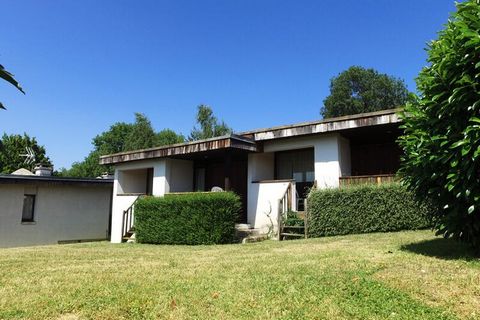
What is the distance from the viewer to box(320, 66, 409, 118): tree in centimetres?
4800

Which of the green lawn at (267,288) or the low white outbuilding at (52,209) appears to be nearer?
the green lawn at (267,288)

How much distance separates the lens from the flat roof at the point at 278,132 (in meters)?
12.0

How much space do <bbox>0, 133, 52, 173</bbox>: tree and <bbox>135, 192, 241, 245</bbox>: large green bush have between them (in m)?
35.9

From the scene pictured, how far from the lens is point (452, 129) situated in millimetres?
5488

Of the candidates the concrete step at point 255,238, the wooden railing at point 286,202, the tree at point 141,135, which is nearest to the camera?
the concrete step at point 255,238

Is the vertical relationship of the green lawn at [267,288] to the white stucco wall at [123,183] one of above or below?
below

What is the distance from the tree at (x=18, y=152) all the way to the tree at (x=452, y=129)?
45.6 metres

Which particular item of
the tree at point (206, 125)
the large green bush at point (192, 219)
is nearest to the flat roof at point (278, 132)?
the large green bush at point (192, 219)

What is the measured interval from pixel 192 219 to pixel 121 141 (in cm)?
6025

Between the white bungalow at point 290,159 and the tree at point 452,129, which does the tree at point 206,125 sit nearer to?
the white bungalow at point 290,159

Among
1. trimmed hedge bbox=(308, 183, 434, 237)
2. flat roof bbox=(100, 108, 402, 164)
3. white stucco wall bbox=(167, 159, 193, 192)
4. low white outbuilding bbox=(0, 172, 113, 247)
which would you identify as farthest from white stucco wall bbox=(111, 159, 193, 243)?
trimmed hedge bbox=(308, 183, 434, 237)

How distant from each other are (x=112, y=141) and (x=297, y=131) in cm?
6030

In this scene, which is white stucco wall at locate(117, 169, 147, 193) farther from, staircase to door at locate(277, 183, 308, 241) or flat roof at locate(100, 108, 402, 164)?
staircase to door at locate(277, 183, 308, 241)

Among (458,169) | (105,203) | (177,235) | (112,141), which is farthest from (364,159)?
(112,141)
